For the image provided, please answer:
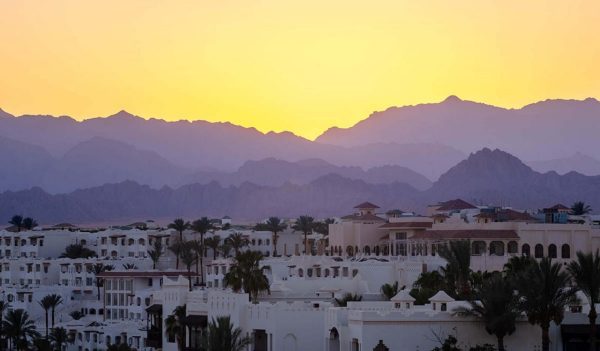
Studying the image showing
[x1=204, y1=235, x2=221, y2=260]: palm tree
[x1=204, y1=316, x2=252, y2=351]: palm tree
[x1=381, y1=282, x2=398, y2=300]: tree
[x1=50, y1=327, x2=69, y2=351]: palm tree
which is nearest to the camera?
[x1=204, y1=316, x2=252, y2=351]: palm tree

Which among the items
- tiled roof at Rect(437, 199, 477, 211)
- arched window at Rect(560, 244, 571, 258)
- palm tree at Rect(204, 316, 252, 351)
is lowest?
palm tree at Rect(204, 316, 252, 351)

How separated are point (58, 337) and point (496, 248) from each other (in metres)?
29.8

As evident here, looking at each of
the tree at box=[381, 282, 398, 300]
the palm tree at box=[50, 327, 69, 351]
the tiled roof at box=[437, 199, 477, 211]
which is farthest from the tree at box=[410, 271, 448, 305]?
the tiled roof at box=[437, 199, 477, 211]

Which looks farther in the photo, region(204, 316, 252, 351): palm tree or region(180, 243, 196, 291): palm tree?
region(180, 243, 196, 291): palm tree

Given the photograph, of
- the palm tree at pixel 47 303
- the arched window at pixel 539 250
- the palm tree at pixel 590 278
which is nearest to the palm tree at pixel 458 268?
the palm tree at pixel 590 278

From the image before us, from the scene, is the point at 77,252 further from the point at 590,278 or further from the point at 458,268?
the point at 590,278

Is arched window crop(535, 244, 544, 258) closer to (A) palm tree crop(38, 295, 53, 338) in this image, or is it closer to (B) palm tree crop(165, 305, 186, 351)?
(A) palm tree crop(38, 295, 53, 338)

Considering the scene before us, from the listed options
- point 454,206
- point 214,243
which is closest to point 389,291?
point 214,243

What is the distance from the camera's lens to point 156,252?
4449 inches

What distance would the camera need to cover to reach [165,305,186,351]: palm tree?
222ft

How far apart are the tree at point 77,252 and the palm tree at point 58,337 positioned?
32.1m

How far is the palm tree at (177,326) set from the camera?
67.6 m

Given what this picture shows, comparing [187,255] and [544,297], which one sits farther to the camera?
[187,255]

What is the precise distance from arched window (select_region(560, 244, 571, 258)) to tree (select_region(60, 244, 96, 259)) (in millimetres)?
43430
